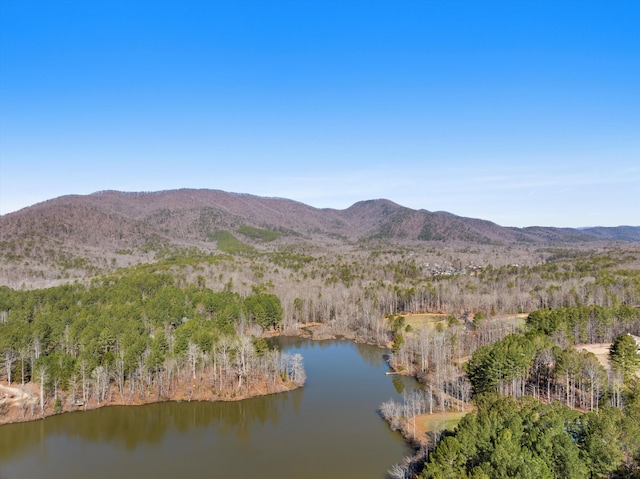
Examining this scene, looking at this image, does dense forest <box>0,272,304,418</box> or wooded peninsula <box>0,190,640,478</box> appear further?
dense forest <box>0,272,304,418</box>

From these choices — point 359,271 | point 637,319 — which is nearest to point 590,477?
point 637,319

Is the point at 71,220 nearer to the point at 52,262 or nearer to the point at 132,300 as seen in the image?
Result: the point at 52,262

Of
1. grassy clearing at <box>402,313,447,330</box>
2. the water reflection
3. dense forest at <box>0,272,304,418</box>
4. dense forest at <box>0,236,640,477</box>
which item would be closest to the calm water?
the water reflection

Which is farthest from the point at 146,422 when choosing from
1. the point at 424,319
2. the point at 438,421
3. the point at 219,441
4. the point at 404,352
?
the point at 424,319

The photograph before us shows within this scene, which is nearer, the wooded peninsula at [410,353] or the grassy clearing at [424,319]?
the wooded peninsula at [410,353]

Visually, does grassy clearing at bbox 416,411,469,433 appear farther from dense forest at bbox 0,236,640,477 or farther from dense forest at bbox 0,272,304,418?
dense forest at bbox 0,272,304,418

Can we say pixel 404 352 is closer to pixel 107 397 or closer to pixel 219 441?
pixel 219 441

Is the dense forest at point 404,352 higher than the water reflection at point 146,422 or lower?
higher

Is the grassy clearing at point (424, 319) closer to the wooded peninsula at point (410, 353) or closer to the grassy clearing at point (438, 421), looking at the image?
the wooded peninsula at point (410, 353)

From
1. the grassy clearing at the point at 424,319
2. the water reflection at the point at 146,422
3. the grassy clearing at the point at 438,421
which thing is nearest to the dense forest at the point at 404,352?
the grassy clearing at the point at 438,421
